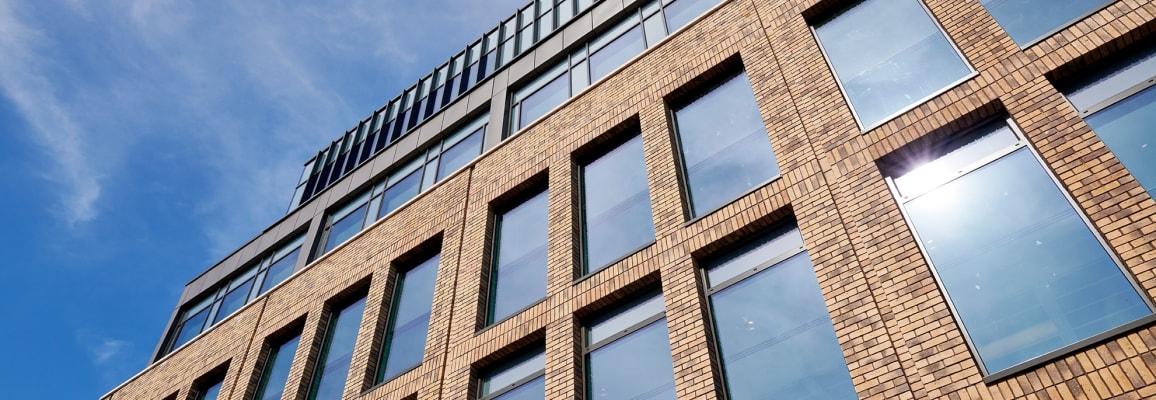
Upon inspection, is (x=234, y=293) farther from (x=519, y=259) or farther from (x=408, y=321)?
(x=519, y=259)

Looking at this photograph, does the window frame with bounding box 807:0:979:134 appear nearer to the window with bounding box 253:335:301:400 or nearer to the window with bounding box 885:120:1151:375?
the window with bounding box 885:120:1151:375

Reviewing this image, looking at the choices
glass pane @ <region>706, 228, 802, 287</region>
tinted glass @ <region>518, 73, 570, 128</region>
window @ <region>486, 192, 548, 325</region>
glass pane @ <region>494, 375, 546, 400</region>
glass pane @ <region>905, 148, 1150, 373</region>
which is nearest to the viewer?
glass pane @ <region>905, 148, 1150, 373</region>

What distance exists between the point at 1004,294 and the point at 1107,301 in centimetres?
90

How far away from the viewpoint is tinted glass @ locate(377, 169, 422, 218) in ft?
64.7

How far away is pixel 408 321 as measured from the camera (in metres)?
15.3

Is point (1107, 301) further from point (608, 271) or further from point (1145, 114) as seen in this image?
point (608, 271)

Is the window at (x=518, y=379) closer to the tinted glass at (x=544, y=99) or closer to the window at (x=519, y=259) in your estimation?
the window at (x=519, y=259)

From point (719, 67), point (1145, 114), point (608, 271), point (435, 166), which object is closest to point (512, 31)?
point (435, 166)

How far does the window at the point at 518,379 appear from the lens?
12.0 m

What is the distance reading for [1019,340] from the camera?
772cm

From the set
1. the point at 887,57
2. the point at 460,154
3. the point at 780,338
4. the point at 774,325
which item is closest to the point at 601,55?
the point at 460,154

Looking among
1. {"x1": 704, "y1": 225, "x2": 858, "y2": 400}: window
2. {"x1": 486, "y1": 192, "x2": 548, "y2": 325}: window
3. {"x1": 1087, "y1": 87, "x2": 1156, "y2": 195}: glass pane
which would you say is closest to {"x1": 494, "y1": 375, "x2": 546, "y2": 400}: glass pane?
{"x1": 486, "y1": 192, "x2": 548, "y2": 325}: window

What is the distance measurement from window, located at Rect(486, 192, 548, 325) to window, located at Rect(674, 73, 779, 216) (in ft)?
9.83

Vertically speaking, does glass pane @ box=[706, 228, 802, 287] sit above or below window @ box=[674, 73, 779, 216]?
below
